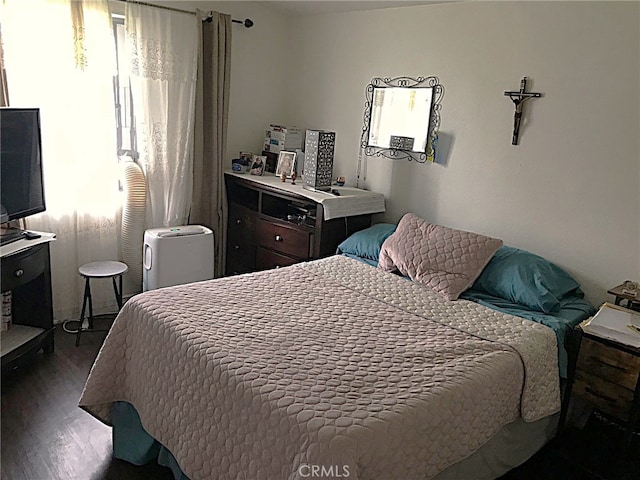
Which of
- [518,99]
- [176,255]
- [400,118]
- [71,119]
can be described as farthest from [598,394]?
[71,119]

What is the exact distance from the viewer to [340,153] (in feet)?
12.9

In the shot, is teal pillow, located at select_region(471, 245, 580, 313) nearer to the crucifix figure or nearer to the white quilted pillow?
the white quilted pillow

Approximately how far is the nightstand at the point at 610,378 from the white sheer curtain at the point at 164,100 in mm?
2726

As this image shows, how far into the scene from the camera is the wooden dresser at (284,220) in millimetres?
3387

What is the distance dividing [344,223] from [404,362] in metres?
1.66

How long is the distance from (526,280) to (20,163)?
2.63 metres

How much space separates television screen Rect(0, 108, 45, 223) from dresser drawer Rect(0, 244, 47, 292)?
20cm

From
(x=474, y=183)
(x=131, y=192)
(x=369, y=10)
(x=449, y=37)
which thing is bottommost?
(x=131, y=192)

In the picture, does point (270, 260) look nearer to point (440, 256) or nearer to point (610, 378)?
point (440, 256)

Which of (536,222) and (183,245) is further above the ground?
(536,222)

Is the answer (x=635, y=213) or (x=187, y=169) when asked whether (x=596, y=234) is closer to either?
(x=635, y=213)

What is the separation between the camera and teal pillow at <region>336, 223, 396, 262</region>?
3.14 meters

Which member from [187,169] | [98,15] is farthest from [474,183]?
[98,15]
